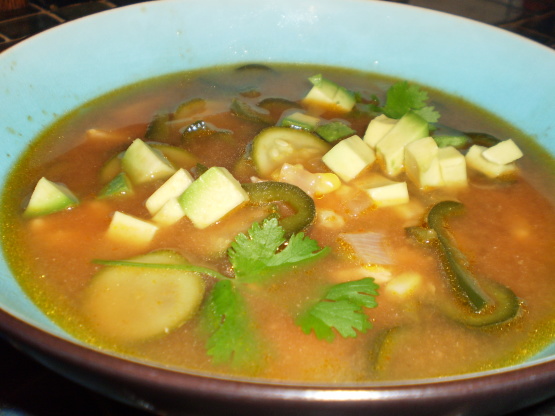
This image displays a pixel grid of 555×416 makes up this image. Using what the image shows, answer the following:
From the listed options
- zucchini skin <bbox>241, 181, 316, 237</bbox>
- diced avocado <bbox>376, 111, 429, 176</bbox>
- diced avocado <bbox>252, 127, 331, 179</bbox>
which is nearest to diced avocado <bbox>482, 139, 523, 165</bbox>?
diced avocado <bbox>376, 111, 429, 176</bbox>

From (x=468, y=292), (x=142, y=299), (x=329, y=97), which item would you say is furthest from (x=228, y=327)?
(x=329, y=97)

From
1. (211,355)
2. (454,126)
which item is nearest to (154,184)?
(211,355)

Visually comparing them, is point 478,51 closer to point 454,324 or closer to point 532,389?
point 454,324

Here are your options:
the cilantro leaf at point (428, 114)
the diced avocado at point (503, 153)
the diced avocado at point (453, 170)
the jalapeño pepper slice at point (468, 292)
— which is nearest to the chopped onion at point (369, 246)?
the jalapeño pepper slice at point (468, 292)

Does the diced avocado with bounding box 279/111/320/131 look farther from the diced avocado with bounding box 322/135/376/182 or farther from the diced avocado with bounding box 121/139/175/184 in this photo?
the diced avocado with bounding box 121/139/175/184

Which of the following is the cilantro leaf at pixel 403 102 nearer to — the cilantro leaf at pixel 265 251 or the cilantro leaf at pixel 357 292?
the cilantro leaf at pixel 265 251

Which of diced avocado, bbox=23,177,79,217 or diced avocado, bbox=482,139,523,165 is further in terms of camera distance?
diced avocado, bbox=482,139,523,165
